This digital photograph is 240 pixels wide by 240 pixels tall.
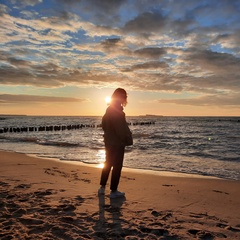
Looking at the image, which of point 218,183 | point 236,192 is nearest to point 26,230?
point 236,192

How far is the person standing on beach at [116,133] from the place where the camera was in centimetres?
561

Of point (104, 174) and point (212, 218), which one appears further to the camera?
point (104, 174)

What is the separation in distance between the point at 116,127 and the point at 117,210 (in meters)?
1.67

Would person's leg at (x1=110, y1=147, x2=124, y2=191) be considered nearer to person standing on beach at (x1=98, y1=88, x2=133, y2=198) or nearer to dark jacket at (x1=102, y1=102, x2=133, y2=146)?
person standing on beach at (x1=98, y1=88, x2=133, y2=198)

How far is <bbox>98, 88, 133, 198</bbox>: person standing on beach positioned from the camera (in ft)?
18.4

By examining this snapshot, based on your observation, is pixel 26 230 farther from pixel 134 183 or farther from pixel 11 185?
pixel 134 183

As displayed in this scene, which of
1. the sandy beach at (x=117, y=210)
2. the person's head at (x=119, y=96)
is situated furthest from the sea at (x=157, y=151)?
the person's head at (x=119, y=96)

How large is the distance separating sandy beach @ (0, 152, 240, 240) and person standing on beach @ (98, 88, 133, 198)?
1.69 feet

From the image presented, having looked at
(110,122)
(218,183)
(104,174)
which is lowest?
(218,183)

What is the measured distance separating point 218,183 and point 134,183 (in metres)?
2.47

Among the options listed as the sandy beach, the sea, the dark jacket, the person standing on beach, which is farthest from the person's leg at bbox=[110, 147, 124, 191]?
the sea

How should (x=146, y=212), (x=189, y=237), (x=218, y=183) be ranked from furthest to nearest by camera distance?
(x=218, y=183) → (x=146, y=212) → (x=189, y=237)

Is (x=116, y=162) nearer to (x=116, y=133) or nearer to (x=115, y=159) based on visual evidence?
(x=115, y=159)

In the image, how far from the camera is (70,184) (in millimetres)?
6863
